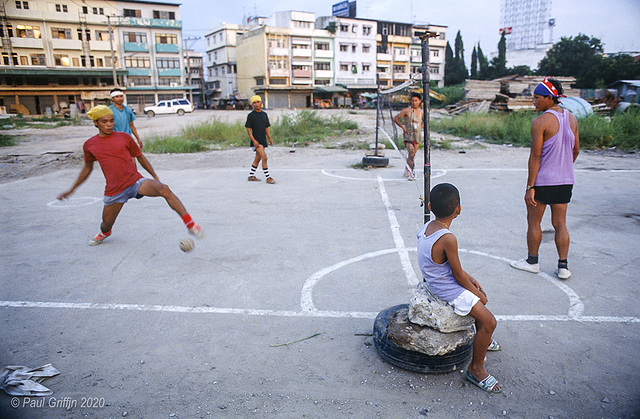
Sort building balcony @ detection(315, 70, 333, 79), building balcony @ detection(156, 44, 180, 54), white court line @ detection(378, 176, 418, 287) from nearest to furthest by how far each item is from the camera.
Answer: white court line @ detection(378, 176, 418, 287), building balcony @ detection(156, 44, 180, 54), building balcony @ detection(315, 70, 333, 79)

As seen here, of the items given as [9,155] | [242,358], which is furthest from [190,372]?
[9,155]

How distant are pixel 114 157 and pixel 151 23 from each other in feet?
209

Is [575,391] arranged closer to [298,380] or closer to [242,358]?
[298,380]

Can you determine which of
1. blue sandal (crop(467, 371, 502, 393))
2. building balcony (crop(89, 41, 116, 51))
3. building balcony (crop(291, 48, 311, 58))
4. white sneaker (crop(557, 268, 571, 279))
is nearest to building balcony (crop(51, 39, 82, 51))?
building balcony (crop(89, 41, 116, 51))

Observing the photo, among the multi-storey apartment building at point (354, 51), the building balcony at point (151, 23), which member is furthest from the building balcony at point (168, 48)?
the multi-storey apartment building at point (354, 51)

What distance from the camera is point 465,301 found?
285 cm

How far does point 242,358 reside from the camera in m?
3.31

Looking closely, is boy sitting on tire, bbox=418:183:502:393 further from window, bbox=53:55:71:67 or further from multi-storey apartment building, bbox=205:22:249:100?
multi-storey apartment building, bbox=205:22:249:100

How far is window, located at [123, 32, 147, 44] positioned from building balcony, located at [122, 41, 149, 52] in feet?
1.39

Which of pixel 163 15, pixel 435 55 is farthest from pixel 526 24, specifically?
pixel 163 15

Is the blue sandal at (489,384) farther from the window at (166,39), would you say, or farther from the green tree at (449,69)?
the green tree at (449,69)

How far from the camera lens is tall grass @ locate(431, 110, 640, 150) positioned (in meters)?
15.0

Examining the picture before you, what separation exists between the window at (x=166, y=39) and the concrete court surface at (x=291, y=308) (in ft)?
198

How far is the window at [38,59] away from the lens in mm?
54781
